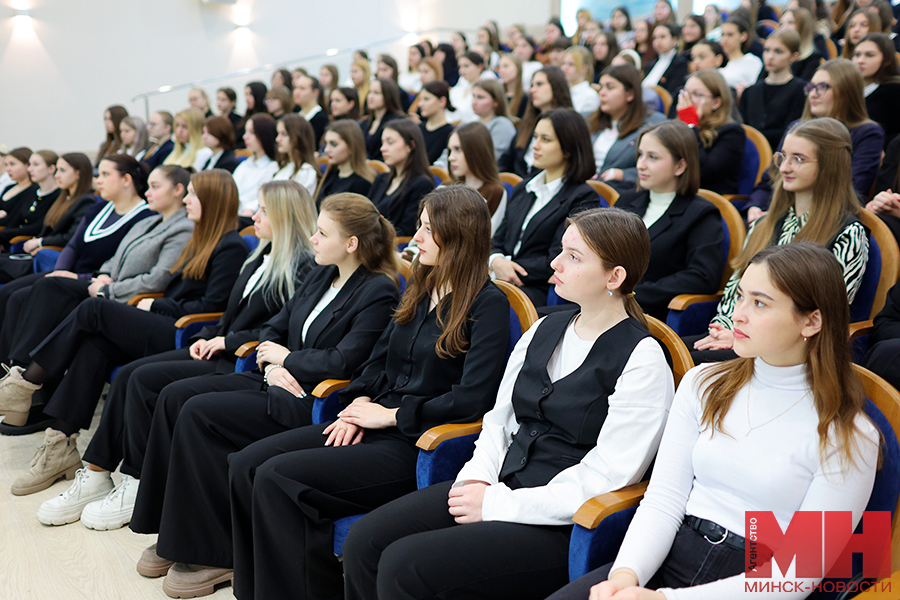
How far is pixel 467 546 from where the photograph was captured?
1.44 meters

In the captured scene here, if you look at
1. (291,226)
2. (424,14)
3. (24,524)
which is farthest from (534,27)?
(24,524)

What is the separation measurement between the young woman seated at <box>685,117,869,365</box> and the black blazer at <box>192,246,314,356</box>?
1454 mm

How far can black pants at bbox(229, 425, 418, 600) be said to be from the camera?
1783 millimetres

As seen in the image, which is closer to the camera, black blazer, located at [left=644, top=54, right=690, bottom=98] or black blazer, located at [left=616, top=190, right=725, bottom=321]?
black blazer, located at [left=616, top=190, right=725, bottom=321]

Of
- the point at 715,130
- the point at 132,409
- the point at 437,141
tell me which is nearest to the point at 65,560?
the point at 132,409

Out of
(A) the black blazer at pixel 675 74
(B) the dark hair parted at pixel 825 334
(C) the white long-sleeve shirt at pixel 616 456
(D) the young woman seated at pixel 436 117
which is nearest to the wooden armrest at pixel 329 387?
(C) the white long-sleeve shirt at pixel 616 456

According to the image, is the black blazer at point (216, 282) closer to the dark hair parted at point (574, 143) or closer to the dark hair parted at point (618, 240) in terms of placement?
the dark hair parted at point (574, 143)

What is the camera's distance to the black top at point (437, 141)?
485 centimetres

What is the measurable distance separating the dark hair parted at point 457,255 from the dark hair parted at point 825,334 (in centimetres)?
82

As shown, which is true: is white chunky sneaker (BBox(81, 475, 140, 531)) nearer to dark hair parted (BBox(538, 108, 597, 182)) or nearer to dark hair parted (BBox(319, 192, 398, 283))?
dark hair parted (BBox(319, 192, 398, 283))

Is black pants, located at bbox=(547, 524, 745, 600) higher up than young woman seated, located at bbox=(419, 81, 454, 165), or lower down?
lower down

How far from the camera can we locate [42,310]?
3174 millimetres

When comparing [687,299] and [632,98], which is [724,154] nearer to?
[632,98]

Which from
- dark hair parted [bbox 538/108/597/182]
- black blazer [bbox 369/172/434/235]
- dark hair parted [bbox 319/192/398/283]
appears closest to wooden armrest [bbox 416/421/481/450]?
dark hair parted [bbox 319/192/398/283]
